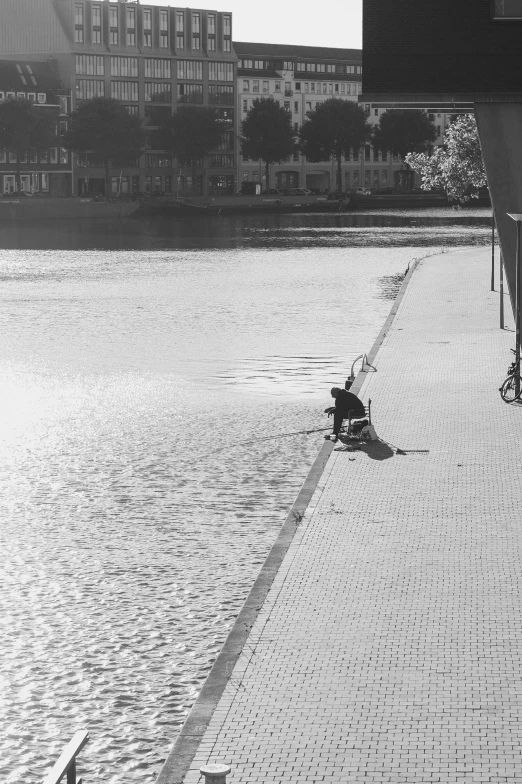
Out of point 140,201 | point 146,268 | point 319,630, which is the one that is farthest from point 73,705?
point 140,201

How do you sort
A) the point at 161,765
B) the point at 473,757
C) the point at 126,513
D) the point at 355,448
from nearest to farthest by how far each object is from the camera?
the point at 473,757 < the point at 161,765 < the point at 126,513 < the point at 355,448

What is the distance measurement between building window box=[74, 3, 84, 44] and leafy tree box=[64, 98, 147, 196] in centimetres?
1417

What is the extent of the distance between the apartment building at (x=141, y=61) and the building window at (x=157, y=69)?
4.7 inches

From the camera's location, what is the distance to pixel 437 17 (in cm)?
2550

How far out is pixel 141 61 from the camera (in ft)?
532

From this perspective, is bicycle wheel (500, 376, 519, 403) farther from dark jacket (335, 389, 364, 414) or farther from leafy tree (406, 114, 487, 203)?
leafy tree (406, 114, 487, 203)

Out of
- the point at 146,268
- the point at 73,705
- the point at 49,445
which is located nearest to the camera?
the point at 73,705

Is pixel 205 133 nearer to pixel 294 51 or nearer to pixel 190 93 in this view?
pixel 190 93

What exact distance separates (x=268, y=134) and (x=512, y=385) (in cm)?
14169

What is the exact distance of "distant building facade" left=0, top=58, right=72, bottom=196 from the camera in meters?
145

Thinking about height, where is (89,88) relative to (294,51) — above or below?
below

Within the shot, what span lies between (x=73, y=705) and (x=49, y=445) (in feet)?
34.3

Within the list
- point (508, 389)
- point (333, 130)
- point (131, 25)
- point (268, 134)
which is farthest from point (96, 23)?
point (508, 389)

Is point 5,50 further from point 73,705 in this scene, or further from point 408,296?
point 73,705
